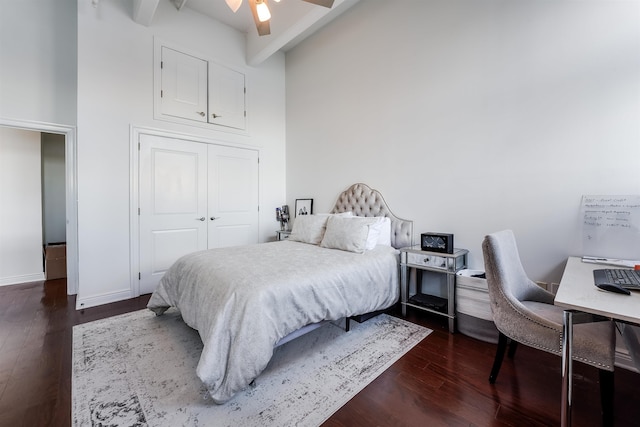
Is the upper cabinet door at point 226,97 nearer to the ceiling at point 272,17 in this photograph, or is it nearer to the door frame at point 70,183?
the ceiling at point 272,17

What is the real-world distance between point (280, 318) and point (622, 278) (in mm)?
1874

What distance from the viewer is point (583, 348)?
1.35 meters

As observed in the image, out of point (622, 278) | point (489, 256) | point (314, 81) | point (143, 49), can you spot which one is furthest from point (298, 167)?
point (622, 278)

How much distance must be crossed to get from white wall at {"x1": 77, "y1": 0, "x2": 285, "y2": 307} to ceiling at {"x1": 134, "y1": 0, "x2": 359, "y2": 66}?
0.22m

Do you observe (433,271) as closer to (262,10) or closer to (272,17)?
(262,10)

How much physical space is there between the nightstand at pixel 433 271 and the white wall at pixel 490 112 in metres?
0.38

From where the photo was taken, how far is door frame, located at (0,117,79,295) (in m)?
3.14

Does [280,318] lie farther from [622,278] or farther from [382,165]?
[382,165]

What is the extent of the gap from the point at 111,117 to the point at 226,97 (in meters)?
1.53

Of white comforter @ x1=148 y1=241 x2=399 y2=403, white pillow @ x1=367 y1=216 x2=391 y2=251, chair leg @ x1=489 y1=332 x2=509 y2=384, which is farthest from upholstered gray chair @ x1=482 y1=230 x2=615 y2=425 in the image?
white pillow @ x1=367 y1=216 x2=391 y2=251

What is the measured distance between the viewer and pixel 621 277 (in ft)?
4.59

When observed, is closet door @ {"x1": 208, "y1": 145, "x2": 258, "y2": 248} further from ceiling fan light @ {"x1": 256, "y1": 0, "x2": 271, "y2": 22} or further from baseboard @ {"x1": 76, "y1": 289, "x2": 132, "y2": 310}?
ceiling fan light @ {"x1": 256, "y1": 0, "x2": 271, "y2": 22}

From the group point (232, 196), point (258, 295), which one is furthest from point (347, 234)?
point (232, 196)

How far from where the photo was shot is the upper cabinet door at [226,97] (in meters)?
4.02
